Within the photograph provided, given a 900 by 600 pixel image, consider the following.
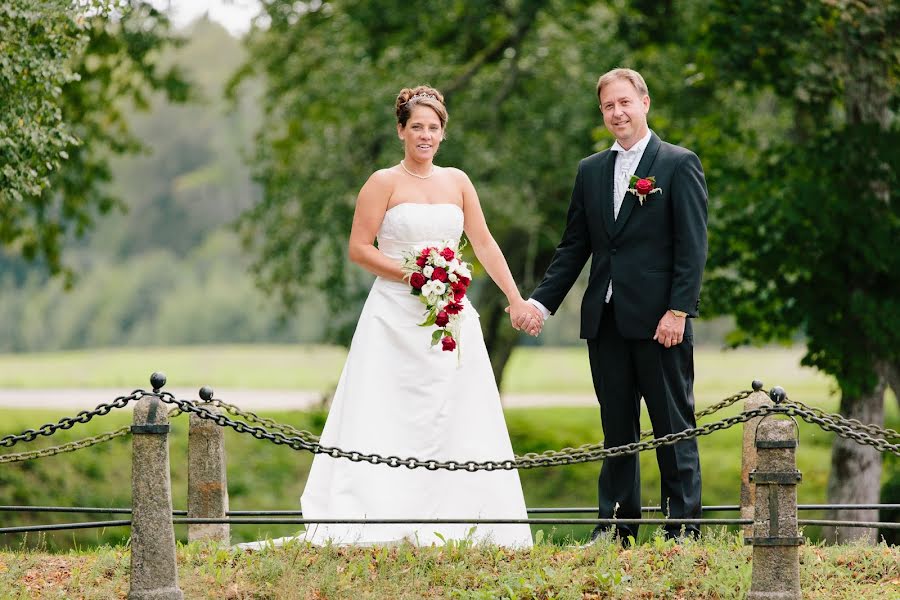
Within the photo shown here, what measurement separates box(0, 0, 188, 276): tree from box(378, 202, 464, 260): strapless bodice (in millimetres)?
2535

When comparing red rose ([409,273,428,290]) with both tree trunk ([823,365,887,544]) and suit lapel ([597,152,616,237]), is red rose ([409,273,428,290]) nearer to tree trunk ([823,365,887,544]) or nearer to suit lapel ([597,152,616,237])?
suit lapel ([597,152,616,237])

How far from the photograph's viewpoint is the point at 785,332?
547 inches

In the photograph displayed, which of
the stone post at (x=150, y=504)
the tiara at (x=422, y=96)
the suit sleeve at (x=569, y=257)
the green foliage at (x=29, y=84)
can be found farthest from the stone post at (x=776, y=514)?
the green foliage at (x=29, y=84)

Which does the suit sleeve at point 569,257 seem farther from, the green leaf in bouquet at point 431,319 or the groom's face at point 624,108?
the green leaf in bouquet at point 431,319

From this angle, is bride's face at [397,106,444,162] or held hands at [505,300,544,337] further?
held hands at [505,300,544,337]

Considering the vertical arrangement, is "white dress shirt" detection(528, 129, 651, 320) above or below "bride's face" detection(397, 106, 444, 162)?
below

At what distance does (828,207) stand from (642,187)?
6.28 metres

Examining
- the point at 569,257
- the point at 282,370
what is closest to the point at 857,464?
the point at 569,257

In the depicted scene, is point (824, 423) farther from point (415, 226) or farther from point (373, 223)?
point (373, 223)

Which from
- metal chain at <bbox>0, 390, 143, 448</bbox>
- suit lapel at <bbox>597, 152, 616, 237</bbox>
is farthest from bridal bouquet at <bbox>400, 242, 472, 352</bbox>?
metal chain at <bbox>0, 390, 143, 448</bbox>

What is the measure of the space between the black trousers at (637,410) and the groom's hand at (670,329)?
10cm

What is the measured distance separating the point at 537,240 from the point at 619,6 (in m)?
3.64

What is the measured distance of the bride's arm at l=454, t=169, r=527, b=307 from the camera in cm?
753

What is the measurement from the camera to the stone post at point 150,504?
5941mm
